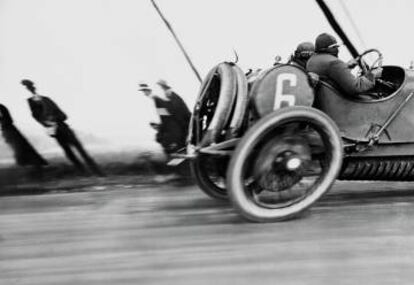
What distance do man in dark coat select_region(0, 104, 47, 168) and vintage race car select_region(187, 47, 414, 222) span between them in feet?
4.42

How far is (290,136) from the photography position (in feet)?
10.7

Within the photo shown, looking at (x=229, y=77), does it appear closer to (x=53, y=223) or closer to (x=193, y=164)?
(x=193, y=164)

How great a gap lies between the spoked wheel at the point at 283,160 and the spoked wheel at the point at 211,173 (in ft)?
1.15

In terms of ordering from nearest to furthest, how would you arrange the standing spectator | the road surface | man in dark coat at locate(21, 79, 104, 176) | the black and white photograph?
1. the road surface
2. the black and white photograph
3. man in dark coat at locate(21, 79, 104, 176)
4. the standing spectator

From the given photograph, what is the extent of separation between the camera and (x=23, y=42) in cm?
421

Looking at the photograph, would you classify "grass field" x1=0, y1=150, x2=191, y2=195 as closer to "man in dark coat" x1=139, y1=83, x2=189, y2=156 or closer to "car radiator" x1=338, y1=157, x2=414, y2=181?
"man in dark coat" x1=139, y1=83, x2=189, y2=156

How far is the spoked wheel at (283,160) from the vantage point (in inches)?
120

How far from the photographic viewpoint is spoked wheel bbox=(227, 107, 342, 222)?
3059 mm

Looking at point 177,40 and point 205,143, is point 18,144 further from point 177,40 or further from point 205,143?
point 205,143

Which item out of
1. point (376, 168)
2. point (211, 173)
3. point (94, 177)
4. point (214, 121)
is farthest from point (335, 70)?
point (94, 177)

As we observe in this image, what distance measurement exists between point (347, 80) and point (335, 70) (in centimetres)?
9

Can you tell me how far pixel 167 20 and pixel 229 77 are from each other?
1236 millimetres

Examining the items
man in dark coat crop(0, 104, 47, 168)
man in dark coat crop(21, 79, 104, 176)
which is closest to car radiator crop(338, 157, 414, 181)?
man in dark coat crop(21, 79, 104, 176)

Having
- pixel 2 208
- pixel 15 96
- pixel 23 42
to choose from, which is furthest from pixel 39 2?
pixel 2 208
